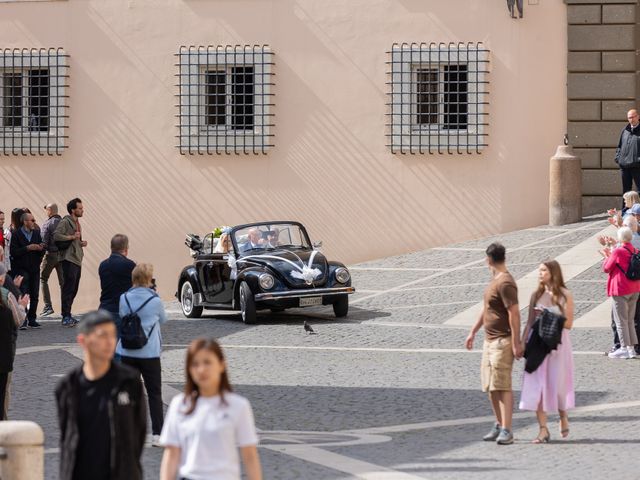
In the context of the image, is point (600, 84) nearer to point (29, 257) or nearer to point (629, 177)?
point (629, 177)

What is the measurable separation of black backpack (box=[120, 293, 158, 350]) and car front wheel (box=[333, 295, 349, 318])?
936 cm

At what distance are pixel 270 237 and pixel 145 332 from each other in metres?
10.5

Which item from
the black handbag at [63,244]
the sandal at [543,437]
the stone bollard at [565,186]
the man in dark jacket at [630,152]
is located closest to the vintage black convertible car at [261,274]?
the black handbag at [63,244]

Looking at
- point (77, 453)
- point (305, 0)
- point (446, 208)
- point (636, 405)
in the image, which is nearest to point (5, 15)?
point (305, 0)

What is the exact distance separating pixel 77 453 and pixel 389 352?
10.9 m

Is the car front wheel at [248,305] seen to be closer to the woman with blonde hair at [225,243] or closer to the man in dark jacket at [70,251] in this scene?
the woman with blonde hair at [225,243]

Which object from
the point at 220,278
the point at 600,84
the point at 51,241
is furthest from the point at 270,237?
the point at 600,84

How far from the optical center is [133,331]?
11.6m

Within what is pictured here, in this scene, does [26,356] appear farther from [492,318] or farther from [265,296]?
[492,318]

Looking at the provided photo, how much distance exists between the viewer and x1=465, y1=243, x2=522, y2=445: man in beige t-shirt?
1160 centimetres

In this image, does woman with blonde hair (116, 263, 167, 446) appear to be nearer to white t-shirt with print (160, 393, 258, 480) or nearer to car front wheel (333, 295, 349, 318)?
white t-shirt with print (160, 393, 258, 480)

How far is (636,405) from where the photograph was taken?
1335 centimetres

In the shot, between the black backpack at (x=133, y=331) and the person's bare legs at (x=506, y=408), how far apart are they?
2758mm

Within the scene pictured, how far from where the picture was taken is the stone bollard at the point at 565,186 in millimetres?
26406
